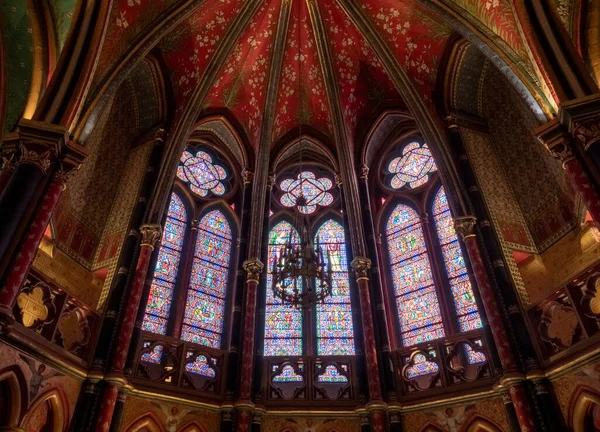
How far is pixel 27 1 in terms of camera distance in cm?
980

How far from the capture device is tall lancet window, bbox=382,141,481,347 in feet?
38.2

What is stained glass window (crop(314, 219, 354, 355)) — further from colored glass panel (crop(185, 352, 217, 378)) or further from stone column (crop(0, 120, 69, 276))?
stone column (crop(0, 120, 69, 276))

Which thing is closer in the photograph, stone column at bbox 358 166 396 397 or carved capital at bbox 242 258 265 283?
stone column at bbox 358 166 396 397

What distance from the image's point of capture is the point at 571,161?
801 cm

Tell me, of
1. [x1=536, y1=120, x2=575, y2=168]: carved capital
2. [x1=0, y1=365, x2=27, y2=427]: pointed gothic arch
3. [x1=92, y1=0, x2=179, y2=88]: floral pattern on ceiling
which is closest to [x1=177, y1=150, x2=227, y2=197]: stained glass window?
[x1=92, y1=0, x2=179, y2=88]: floral pattern on ceiling

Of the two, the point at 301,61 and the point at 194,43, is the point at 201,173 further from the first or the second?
the point at 301,61

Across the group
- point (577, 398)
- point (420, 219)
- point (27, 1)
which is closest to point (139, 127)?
point (27, 1)

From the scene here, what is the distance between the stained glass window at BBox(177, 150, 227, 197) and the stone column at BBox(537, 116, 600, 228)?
348 inches

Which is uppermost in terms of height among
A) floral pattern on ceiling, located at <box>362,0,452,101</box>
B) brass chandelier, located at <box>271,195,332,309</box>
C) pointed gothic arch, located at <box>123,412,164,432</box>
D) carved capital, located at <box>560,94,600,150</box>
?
floral pattern on ceiling, located at <box>362,0,452,101</box>

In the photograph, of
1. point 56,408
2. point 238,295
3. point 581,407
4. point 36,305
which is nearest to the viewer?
point 581,407

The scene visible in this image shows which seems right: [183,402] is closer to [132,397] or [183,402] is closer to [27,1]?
[132,397]

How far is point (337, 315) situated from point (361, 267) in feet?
4.73

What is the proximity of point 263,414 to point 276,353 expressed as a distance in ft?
6.44

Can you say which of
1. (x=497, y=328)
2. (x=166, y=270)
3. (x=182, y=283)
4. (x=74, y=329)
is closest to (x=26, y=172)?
(x=74, y=329)
